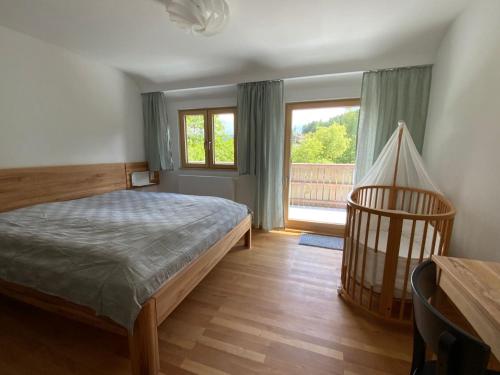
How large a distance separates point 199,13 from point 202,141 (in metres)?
2.45

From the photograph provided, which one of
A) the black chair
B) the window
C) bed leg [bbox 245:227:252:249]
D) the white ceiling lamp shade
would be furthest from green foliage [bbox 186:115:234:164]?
the black chair

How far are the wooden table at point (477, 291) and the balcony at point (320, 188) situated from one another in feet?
11.7

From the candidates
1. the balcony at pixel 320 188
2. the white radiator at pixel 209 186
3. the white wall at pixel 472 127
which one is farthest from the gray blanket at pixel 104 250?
the balcony at pixel 320 188

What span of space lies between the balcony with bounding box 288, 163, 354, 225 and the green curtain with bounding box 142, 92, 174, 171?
2498 millimetres

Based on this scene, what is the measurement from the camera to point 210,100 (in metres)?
3.90

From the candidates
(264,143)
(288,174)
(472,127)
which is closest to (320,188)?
(288,174)

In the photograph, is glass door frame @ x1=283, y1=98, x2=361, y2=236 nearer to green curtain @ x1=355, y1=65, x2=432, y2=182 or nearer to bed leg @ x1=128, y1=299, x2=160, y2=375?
green curtain @ x1=355, y1=65, x2=432, y2=182

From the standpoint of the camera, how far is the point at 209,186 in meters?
3.89

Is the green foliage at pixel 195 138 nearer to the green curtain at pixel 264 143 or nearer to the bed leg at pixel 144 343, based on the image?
the green curtain at pixel 264 143

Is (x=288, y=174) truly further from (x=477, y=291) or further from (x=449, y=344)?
(x=449, y=344)

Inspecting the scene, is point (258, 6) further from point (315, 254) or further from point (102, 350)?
point (102, 350)

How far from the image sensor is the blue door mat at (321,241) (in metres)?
3.06

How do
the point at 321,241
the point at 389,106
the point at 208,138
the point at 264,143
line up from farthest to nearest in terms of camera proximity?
1. the point at 208,138
2. the point at 264,143
3. the point at 321,241
4. the point at 389,106

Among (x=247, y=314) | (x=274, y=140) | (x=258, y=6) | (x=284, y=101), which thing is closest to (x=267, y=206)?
(x=274, y=140)
